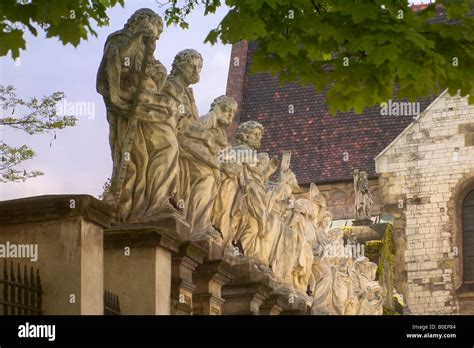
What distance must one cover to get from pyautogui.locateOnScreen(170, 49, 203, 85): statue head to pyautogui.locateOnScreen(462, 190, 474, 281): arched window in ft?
102

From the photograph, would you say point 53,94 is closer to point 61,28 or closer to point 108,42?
point 108,42

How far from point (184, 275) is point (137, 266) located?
Result: 1.72 meters

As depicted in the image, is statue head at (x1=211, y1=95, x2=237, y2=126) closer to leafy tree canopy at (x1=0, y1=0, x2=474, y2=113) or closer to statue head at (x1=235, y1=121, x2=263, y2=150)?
statue head at (x1=235, y1=121, x2=263, y2=150)

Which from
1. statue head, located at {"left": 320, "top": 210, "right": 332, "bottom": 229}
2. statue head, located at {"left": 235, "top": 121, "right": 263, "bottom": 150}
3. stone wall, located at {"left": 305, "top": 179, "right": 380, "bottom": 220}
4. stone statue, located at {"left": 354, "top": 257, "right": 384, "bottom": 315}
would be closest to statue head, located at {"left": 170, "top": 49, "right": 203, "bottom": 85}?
statue head, located at {"left": 235, "top": 121, "right": 263, "bottom": 150}

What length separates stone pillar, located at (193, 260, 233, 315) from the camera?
2169 cm

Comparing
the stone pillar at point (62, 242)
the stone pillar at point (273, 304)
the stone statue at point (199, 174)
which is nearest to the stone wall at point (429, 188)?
the stone pillar at point (273, 304)

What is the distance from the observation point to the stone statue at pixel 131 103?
1945cm

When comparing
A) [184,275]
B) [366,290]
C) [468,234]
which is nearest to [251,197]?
[184,275]

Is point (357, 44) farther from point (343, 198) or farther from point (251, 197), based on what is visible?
point (343, 198)

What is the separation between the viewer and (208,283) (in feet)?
71.9

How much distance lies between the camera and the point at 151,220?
1945 centimetres

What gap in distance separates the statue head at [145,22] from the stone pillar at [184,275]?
7.78 feet

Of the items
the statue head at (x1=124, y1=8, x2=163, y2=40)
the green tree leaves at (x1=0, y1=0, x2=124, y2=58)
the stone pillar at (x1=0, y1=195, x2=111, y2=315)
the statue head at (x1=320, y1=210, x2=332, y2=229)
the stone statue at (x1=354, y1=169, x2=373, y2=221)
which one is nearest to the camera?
the green tree leaves at (x1=0, y1=0, x2=124, y2=58)
